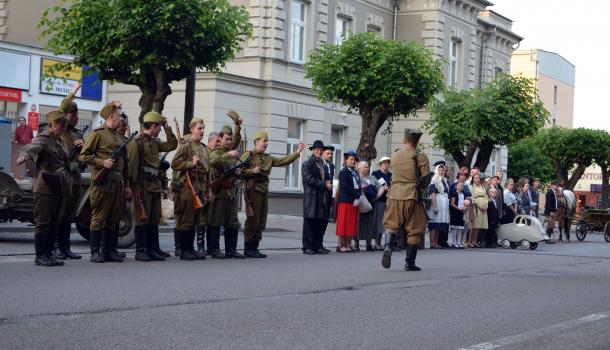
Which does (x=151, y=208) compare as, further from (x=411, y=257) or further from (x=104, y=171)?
(x=411, y=257)

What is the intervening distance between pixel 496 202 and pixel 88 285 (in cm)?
1517

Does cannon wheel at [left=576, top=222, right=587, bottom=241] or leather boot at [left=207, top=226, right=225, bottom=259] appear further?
cannon wheel at [left=576, top=222, right=587, bottom=241]

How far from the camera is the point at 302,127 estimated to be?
120 ft

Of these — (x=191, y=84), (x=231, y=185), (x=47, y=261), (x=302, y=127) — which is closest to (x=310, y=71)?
(x=302, y=127)

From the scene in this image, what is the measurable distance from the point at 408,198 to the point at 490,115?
88.3ft

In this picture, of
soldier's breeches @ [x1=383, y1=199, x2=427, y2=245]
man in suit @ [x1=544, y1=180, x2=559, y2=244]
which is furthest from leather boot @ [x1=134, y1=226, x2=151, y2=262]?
man in suit @ [x1=544, y1=180, x2=559, y2=244]

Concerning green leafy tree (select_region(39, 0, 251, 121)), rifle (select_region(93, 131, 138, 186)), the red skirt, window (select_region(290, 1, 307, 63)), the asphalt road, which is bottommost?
the asphalt road

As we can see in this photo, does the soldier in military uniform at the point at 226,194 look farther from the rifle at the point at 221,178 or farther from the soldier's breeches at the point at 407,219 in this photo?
the soldier's breeches at the point at 407,219

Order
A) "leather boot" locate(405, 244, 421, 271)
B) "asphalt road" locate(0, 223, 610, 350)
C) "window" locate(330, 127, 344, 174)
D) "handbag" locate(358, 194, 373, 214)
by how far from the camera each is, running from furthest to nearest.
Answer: "window" locate(330, 127, 344, 174)
"handbag" locate(358, 194, 373, 214)
"leather boot" locate(405, 244, 421, 271)
"asphalt road" locate(0, 223, 610, 350)

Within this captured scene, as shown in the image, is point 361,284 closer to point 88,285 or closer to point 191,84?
point 88,285

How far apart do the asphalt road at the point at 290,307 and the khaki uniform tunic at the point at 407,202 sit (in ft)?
1.94

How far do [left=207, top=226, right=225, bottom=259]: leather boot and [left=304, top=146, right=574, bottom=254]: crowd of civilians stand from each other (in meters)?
2.69

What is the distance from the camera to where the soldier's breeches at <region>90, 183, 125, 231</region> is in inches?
507

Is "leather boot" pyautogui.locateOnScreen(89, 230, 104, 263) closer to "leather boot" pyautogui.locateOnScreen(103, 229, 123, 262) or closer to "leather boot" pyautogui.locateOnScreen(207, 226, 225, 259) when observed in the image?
"leather boot" pyautogui.locateOnScreen(103, 229, 123, 262)
